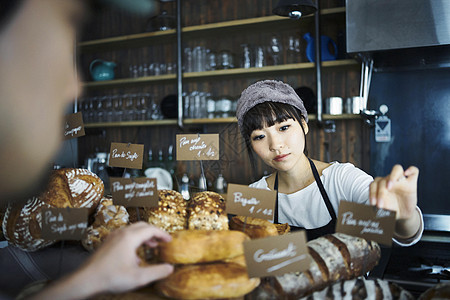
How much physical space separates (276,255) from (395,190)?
1.17 feet

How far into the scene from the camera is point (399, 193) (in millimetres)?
920

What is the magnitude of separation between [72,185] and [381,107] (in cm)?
214

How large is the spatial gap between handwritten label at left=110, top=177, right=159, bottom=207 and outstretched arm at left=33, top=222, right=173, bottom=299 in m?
0.25

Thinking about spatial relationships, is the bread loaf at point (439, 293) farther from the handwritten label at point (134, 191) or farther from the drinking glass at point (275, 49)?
the drinking glass at point (275, 49)

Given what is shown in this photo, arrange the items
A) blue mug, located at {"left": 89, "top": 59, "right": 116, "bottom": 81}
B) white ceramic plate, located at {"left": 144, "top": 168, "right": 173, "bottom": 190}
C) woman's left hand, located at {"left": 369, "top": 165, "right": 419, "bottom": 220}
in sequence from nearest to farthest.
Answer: woman's left hand, located at {"left": 369, "top": 165, "right": 419, "bottom": 220} < white ceramic plate, located at {"left": 144, "top": 168, "right": 173, "bottom": 190} < blue mug, located at {"left": 89, "top": 59, "right": 116, "bottom": 81}

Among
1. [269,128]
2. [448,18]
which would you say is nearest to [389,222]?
[269,128]

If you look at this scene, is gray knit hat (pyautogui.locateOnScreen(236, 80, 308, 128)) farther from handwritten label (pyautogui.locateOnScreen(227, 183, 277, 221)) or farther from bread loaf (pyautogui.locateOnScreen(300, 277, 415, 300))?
bread loaf (pyautogui.locateOnScreen(300, 277, 415, 300))

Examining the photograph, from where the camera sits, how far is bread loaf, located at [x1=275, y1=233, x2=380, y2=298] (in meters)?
0.78

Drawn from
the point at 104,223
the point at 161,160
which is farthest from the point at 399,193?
the point at 161,160

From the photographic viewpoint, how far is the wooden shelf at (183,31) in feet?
9.59

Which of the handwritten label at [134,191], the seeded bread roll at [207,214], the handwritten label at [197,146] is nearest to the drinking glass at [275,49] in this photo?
the handwritten label at [197,146]

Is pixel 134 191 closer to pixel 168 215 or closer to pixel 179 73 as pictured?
pixel 168 215

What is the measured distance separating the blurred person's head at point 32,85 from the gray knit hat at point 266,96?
0.71 metres

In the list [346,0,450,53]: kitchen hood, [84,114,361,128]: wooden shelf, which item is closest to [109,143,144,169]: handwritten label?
[346,0,450,53]: kitchen hood
